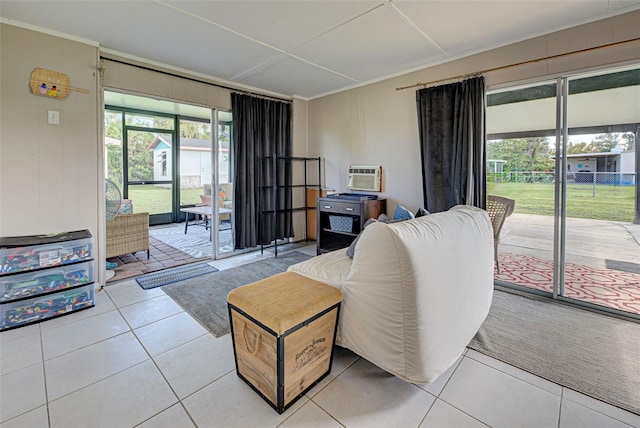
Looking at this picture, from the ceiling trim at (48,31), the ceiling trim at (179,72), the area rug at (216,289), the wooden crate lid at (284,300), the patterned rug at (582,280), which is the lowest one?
the area rug at (216,289)

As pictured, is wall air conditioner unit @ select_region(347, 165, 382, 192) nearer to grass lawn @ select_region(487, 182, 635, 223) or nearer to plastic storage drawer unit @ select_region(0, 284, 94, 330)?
grass lawn @ select_region(487, 182, 635, 223)

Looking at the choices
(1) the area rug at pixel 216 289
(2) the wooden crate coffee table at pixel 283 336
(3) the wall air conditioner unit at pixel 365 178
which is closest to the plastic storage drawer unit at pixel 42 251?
(1) the area rug at pixel 216 289

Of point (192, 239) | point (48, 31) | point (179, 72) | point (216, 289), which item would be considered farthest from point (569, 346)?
point (192, 239)

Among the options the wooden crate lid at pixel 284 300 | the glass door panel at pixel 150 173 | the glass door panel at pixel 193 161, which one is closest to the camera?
the wooden crate lid at pixel 284 300

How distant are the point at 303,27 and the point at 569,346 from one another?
308cm

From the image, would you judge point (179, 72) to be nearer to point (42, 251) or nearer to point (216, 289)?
point (42, 251)

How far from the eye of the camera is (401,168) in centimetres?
370

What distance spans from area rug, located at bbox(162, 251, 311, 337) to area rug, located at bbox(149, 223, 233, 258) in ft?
2.98

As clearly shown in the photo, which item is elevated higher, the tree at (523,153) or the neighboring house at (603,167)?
the tree at (523,153)

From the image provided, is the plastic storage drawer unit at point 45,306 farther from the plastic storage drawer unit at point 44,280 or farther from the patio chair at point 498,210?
the patio chair at point 498,210

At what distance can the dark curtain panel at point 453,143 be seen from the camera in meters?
2.95

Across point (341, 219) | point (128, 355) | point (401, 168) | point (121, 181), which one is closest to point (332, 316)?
point (128, 355)

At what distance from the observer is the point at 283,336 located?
1371 millimetres

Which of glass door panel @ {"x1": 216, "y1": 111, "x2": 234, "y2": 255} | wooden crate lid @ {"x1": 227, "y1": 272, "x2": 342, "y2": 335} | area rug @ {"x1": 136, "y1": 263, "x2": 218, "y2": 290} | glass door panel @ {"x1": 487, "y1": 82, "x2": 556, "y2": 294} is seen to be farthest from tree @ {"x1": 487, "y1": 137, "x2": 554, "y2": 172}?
area rug @ {"x1": 136, "y1": 263, "x2": 218, "y2": 290}
